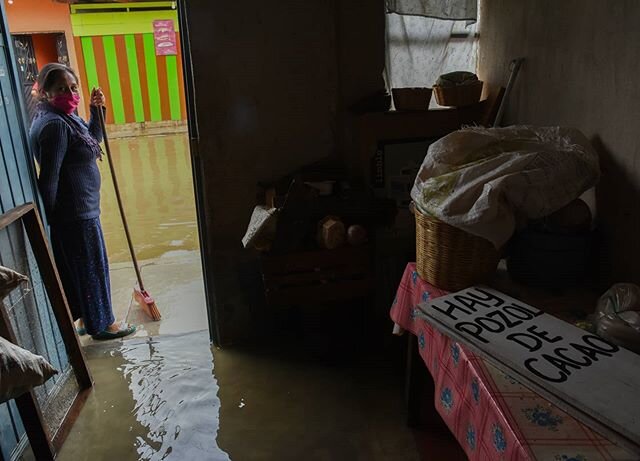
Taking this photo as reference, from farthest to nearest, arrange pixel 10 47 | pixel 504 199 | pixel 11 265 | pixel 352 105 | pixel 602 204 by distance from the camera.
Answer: pixel 352 105
pixel 10 47
pixel 11 265
pixel 602 204
pixel 504 199

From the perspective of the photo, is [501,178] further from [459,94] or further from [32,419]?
[32,419]

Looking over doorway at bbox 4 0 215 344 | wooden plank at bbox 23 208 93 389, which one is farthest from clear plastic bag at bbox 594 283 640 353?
doorway at bbox 4 0 215 344

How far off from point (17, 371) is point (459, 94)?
2.07 metres

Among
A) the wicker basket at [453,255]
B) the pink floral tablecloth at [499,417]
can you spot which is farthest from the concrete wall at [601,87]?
the pink floral tablecloth at [499,417]

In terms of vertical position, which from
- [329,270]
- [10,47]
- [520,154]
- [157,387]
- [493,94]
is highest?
[10,47]

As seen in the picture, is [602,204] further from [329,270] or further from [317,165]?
[317,165]

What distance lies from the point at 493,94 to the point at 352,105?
685 millimetres

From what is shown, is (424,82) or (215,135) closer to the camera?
(215,135)

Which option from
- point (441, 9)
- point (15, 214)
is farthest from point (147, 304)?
point (441, 9)

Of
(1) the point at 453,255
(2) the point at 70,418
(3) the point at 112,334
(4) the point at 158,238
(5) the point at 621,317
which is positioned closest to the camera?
(5) the point at 621,317

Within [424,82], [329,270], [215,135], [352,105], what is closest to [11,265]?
[215,135]

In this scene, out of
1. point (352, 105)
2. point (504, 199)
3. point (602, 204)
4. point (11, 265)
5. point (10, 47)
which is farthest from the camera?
point (352, 105)

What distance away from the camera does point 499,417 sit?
1.05m

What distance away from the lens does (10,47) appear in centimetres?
219
